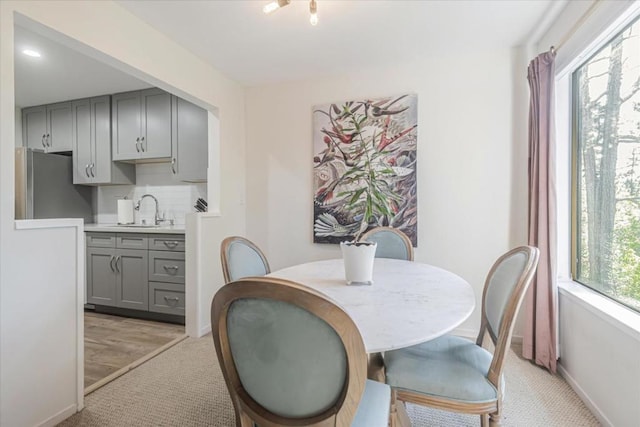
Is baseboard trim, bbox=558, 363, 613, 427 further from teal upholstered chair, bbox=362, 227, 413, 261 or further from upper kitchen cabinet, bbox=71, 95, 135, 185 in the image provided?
upper kitchen cabinet, bbox=71, 95, 135, 185

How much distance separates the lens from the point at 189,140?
3.18 m

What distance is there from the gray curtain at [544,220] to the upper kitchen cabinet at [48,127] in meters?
4.70

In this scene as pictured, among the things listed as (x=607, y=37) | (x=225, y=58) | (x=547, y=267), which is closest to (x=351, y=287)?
(x=547, y=267)

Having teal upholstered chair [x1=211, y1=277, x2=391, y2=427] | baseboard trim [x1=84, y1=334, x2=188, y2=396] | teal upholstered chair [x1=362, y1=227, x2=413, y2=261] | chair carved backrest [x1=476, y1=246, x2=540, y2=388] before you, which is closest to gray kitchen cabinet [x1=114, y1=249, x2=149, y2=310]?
baseboard trim [x1=84, y1=334, x2=188, y2=396]

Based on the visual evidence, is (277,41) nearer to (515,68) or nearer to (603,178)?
(515,68)

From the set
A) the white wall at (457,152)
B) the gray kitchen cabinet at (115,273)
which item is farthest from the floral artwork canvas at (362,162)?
the gray kitchen cabinet at (115,273)

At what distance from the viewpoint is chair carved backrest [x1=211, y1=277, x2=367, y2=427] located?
68cm

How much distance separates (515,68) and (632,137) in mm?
1233

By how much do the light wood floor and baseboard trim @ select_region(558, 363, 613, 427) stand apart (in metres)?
2.88

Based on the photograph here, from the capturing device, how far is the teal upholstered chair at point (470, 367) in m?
1.13

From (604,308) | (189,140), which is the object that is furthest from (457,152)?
(189,140)

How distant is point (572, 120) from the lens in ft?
7.00

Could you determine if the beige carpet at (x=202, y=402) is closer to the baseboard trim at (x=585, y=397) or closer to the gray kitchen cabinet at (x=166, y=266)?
the baseboard trim at (x=585, y=397)

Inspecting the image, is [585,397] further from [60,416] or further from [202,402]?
[60,416]
